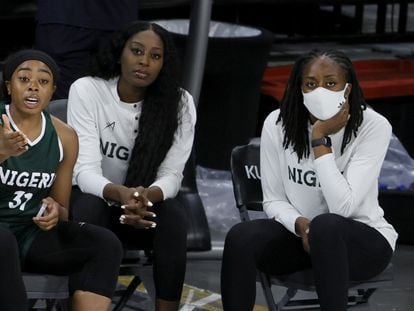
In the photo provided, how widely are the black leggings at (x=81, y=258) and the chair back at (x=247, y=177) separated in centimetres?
67

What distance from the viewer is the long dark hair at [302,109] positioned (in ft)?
15.6

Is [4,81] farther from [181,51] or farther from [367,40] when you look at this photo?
[367,40]

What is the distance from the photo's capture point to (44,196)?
4.51m

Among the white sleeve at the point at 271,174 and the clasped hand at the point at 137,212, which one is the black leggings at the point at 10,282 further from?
the white sleeve at the point at 271,174

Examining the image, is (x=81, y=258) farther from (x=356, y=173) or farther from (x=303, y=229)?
(x=356, y=173)

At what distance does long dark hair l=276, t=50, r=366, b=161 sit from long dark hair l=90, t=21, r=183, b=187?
444 mm

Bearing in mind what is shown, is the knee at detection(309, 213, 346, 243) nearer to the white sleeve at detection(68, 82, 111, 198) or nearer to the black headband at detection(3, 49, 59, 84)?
the white sleeve at detection(68, 82, 111, 198)

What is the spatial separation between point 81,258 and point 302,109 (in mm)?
1004

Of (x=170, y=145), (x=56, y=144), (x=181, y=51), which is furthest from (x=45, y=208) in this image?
(x=181, y=51)

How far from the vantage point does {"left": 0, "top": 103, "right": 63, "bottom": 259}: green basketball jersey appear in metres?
4.41

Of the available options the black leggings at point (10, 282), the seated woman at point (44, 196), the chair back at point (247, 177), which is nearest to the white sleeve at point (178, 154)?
the chair back at point (247, 177)

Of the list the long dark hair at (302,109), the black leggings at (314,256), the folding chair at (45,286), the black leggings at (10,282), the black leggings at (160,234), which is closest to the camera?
the black leggings at (10,282)

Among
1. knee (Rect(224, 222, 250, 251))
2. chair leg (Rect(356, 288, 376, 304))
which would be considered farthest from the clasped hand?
chair leg (Rect(356, 288, 376, 304))

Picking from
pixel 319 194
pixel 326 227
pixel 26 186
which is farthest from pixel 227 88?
pixel 26 186
